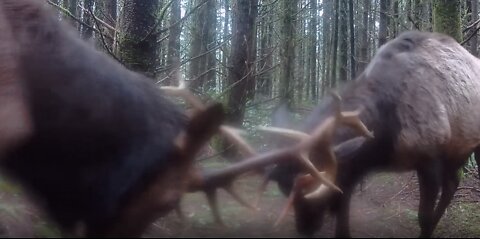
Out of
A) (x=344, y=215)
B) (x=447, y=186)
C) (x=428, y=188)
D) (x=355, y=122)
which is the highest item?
(x=355, y=122)

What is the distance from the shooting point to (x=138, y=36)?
22.9ft

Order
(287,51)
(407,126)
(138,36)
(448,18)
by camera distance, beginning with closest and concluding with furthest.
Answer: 1. (407,126)
2. (138,36)
3. (448,18)
4. (287,51)

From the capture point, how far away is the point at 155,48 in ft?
23.4

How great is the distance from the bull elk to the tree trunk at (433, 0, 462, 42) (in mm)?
5808

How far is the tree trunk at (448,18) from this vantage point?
879 centimetres

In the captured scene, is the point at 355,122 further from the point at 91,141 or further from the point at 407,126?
the point at 91,141

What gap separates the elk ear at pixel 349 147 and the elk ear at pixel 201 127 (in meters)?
1.65

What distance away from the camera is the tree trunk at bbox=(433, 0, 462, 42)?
8.79 meters

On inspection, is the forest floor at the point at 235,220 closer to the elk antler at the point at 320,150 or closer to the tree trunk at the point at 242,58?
the elk antler at the point at 320,150

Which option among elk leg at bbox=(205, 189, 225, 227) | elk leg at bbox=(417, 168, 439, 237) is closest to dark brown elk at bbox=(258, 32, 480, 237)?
elk leg at bbox=(417, 168, 439, 237)

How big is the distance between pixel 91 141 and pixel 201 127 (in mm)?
561

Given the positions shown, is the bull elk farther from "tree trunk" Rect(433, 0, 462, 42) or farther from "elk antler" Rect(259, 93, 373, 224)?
"tree trunk" Rect(433, 0, 462, 42)

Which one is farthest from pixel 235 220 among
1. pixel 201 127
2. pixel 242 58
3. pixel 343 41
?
pixel 343 41

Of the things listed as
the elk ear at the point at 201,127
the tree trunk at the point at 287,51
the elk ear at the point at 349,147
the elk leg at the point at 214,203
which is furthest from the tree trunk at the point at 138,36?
the elk ear at the point at 201,127
